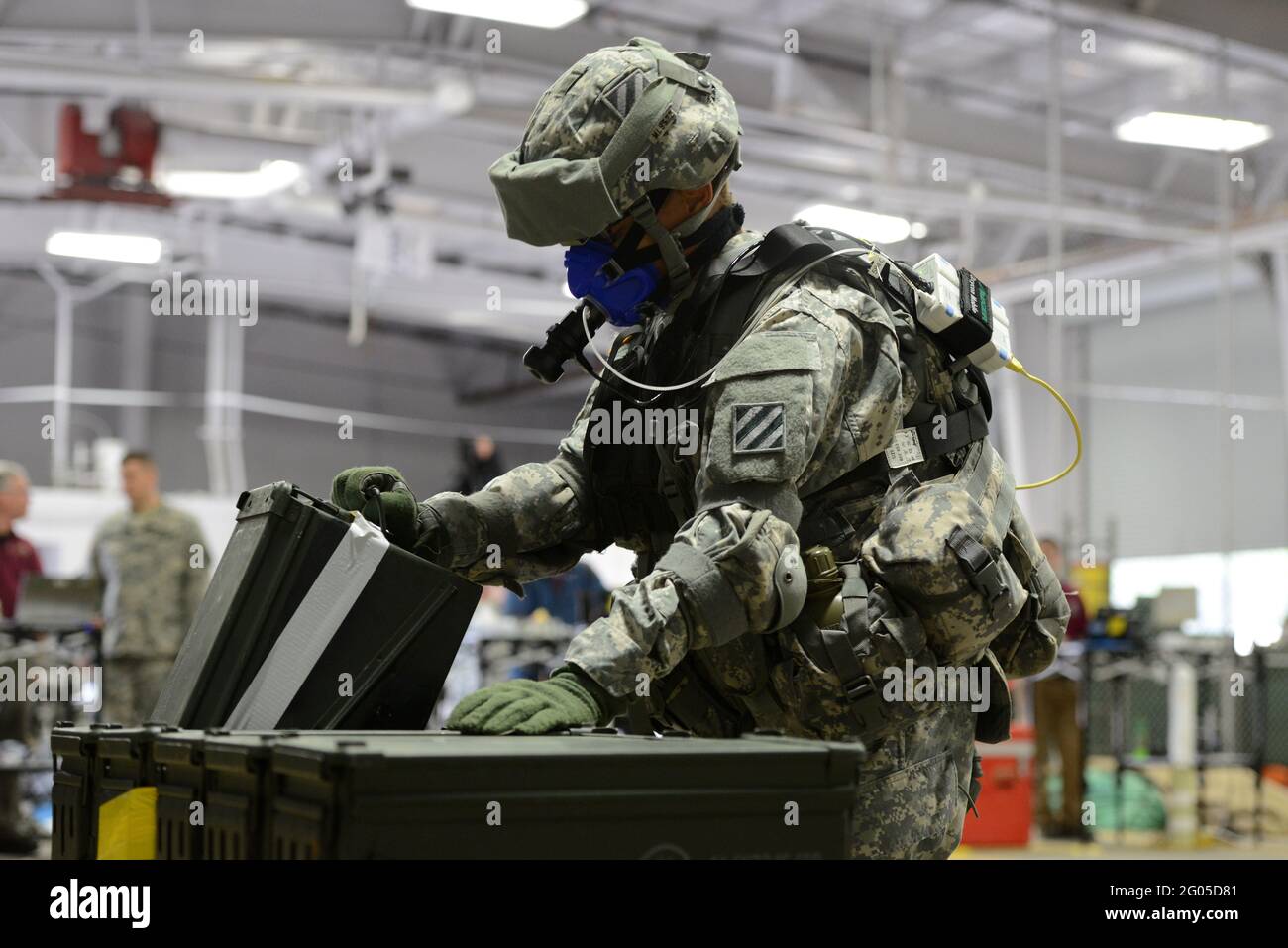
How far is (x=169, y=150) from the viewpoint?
1067 cm

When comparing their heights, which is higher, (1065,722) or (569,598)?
(569,598)

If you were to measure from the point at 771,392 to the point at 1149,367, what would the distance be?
1227 cm

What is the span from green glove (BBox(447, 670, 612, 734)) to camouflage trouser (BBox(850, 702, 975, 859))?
450 millimetres

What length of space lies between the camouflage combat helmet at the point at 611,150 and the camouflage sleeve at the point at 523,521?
1.24ft

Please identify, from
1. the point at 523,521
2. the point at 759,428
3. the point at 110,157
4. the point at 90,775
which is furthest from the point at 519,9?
the point at 90,775

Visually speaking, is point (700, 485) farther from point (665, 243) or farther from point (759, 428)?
point (665, 243)

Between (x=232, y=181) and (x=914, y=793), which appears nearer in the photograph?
(x=914, y=793)

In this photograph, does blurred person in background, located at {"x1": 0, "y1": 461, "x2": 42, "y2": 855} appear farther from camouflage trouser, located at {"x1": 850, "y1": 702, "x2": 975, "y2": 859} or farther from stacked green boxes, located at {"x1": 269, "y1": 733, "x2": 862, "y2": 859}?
stacked green boxes, located at {"x1": 269, "y1": 733, "x2": 862, "y2": 859}

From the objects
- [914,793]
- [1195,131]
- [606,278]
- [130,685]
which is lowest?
[130,685]

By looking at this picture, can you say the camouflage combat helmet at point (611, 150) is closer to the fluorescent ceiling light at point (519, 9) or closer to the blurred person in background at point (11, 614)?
the fluorescent ceiling light at point (519, 9)

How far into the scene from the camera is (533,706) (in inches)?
60.4

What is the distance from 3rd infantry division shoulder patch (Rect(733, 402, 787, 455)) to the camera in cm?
174

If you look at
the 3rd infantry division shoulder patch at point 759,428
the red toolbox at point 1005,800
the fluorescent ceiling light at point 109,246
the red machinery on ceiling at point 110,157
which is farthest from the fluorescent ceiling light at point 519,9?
the 3rd infantry division shoulder patch at point 759,428

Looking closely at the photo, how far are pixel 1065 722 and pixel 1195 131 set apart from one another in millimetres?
3689
